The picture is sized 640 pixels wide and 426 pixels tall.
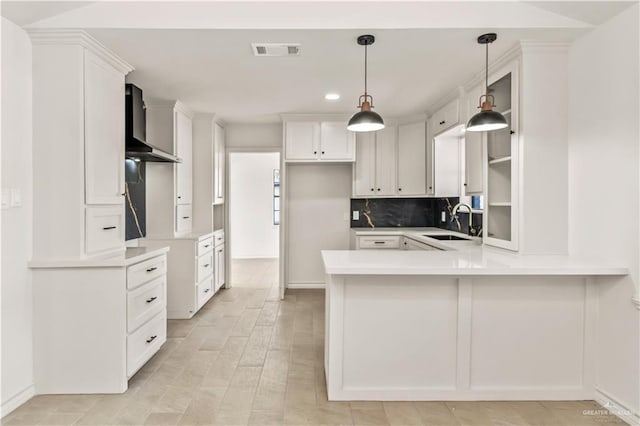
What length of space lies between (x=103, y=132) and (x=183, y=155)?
1.76 m

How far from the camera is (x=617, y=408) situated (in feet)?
7.31

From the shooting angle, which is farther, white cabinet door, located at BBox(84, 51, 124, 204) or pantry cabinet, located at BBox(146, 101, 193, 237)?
pantry cabinet, located at BBox(146, 101, 193, 237)

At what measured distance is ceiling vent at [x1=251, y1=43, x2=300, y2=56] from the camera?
8.61ft

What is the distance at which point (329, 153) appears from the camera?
488cm

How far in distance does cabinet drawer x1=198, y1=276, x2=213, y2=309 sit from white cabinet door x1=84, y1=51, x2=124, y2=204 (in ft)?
5.69

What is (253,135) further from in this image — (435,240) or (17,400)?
(17,400)

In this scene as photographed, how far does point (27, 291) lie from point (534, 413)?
3.15m

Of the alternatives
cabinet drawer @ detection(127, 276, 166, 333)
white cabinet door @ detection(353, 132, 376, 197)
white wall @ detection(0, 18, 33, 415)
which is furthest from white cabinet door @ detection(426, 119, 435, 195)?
white wall @ detection(0, 18, 33, 415)

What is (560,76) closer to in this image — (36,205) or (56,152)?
(56,152)

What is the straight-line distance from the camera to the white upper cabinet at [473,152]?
3260 mm

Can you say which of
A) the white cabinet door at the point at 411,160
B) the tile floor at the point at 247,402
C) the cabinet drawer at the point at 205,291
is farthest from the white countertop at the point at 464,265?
the white cabinet door at the point at 411,160

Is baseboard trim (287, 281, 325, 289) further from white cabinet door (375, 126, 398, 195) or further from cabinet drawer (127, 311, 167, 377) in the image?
cabinet drawer (127, 311, 167, 377)

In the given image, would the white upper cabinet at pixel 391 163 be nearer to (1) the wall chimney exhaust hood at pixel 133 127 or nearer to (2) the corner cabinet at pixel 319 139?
(2) the corner cabinet at pixel 319 139

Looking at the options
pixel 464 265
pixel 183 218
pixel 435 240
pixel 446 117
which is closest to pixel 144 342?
pixel 183 218
